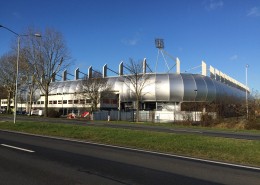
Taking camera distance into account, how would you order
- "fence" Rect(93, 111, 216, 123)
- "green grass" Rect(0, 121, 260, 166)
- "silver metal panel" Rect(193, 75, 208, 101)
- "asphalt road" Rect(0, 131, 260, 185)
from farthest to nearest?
"silver metal panel" Rect(193, 75, 208, 101) → "fence" Rect(93, 111, 216, 123) → "green grass" Rect(0, 121, 260, 166) → "asphalt road" Rect(0, 131, 260, 185)

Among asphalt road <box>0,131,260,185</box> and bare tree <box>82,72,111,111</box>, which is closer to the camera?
asphalt road <box>0,131,260,185</box>

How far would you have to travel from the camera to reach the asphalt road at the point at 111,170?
311 inches

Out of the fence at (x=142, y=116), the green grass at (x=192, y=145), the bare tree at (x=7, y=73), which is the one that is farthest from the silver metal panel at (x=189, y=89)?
the green grass at (x=192, y=145)

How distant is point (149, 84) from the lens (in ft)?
276

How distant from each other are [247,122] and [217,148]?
2180 cm

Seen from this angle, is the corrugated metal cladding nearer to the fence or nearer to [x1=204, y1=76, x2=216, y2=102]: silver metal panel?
[x1=204, y1=76, x2=216, y2=102]: silver metal panel

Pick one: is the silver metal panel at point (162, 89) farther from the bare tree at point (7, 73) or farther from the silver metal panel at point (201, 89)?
the bare tree at point (7, 73)

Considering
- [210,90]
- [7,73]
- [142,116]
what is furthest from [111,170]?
[210,90]

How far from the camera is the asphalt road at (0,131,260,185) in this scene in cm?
790

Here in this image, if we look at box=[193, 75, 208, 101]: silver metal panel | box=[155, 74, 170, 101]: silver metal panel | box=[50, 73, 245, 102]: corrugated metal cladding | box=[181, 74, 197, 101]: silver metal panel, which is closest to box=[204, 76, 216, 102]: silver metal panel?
box=[50, 73, 245, 102]: corrugated metal cladding

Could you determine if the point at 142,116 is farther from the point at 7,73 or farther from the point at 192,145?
the point at 192,145

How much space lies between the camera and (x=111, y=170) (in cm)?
916

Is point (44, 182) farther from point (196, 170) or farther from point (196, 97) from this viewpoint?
point (196, 97)

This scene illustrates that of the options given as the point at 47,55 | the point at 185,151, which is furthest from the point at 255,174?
the point at 47,55
